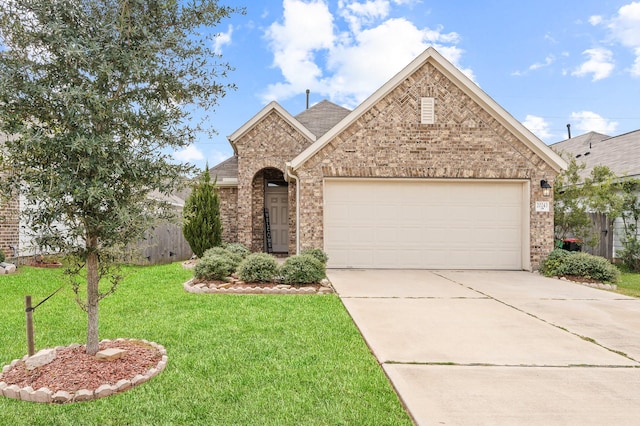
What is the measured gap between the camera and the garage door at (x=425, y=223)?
34.0 feet

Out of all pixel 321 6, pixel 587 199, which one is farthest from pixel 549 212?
pixel 321 6

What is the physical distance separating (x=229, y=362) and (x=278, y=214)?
10.7 m

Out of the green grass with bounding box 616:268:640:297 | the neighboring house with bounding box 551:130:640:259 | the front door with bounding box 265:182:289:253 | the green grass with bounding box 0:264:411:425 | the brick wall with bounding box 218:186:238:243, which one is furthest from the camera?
the front door with bounding box 265:182:289:253

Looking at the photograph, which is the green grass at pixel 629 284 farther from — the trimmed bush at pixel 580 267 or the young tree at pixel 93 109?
the young tree at pixel 93 109

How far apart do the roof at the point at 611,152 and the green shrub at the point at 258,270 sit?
11627 millimetres

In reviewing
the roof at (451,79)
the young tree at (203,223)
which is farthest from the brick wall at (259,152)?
the roof at (451,79)

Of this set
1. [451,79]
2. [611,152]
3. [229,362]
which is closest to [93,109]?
[229,362]

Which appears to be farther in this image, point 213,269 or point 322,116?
point 322,116

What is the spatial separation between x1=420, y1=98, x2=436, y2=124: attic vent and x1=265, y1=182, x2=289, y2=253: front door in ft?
19.6

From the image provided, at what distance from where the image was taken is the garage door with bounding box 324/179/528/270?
10359 mm

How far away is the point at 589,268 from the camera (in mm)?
8867

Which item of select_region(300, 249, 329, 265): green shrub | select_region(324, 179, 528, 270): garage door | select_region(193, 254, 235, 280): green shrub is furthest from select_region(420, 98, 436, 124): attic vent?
select_region(193, 254, 235, 280): green shrub

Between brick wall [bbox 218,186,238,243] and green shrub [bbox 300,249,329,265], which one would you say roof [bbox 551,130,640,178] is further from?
brick wall [bbox 218,186,238,243]

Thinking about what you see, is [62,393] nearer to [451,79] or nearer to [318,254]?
[318,254]
